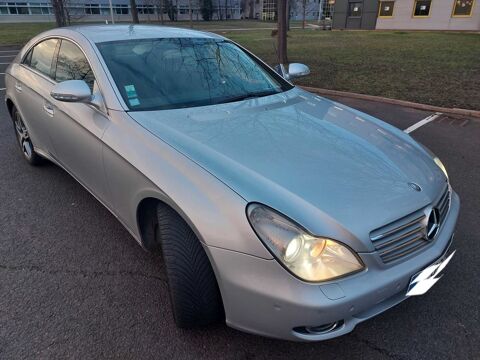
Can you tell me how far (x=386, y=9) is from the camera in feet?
92.1

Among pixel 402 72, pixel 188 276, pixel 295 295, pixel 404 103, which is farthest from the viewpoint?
pixel 402 72

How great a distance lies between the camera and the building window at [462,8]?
953 inches

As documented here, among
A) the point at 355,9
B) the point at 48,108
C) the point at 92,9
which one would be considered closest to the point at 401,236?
the point at 48,108

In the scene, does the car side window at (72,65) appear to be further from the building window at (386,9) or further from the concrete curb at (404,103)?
the building window at (386,9)

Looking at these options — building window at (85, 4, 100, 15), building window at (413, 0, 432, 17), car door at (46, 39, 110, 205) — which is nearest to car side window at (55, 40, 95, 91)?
car door at (46, 39, 110, 205)

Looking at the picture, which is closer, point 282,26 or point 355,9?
point 282,26

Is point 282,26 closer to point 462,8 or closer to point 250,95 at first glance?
point 250,95

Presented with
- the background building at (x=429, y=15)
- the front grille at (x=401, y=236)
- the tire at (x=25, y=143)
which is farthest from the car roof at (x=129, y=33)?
the background building at (x=429, y=15)

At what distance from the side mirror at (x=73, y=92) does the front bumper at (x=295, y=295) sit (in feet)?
4.67

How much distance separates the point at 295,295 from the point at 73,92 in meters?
1.88

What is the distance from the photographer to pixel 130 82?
8.53 ft

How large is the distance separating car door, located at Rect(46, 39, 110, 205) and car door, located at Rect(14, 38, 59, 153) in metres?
0.15

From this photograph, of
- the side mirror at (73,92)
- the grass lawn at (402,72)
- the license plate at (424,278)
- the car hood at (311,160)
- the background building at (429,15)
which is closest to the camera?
the car hood at (311,160)

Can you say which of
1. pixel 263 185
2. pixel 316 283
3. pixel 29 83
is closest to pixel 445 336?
pixel 316 283
